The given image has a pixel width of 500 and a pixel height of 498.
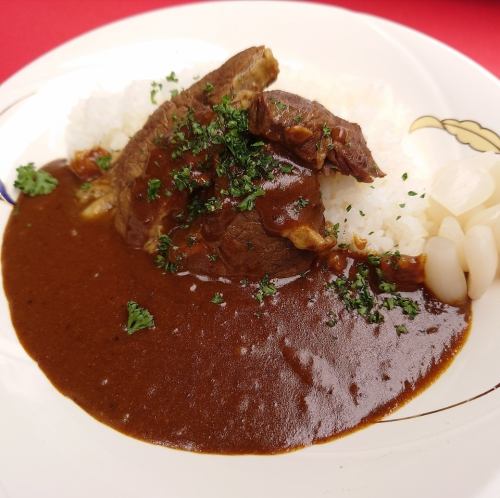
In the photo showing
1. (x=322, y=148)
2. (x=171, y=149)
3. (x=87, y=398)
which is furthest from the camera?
(x=171, y=149)

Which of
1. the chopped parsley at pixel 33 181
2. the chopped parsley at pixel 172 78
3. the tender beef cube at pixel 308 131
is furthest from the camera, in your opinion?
the chopped parsley at pixel 172 78

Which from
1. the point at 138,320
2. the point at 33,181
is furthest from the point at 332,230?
the point at 33,181

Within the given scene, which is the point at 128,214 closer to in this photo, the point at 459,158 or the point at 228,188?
the point at 228,188

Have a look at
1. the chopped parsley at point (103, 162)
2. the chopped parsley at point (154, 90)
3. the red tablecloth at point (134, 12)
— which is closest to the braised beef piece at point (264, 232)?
the chopped parsley at point (103, 162)

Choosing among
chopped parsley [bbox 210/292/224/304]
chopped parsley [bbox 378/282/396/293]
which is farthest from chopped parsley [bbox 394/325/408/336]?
chopped parsley [bbox 210/292/224/304]

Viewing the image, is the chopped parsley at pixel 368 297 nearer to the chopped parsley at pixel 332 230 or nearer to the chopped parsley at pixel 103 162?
the chopped parsley at pixel 332 230

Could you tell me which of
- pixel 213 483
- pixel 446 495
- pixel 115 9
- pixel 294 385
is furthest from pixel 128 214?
pixel 115 9
